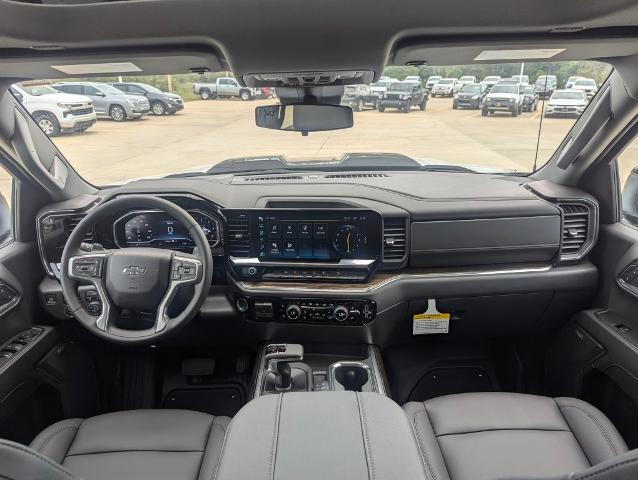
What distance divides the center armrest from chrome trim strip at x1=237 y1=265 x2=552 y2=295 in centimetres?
109

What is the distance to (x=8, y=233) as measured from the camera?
272 cm

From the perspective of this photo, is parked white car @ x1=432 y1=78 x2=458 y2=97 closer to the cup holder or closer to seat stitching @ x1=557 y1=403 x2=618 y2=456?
the cup holder

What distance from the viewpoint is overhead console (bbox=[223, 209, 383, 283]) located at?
102 inches

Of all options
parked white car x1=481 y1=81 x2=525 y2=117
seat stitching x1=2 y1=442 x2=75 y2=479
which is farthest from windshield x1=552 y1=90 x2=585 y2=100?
seat stitching x1=2 y1=442 x2=75 y2=479

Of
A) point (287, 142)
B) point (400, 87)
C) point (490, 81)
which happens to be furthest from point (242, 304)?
point (490, 81)

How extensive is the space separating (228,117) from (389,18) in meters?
1.70

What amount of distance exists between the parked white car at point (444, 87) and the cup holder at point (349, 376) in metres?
1.42

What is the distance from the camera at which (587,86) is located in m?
2.34

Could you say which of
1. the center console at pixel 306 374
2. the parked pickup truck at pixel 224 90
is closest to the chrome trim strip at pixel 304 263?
the center console at pixel 306 374

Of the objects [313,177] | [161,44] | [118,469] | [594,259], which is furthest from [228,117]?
[594,259]

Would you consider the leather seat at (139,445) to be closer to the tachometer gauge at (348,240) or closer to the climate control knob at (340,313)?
the climate control knob at (340,313)

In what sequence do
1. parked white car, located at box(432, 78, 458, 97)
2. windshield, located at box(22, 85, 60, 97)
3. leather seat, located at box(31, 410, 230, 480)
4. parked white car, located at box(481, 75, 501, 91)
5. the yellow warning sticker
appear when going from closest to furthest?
leather seat, located at box(31, 410, 230, 480) → parked white car, located at box(481, 75, 501, 91) → windshield, located at box(22, 85, 60, 97) → parked white car, located at box(432, 78, 458, 97) → the yellow warning sticker

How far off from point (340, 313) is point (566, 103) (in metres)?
1.52

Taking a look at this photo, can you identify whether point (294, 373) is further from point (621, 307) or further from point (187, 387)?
point (621, 307)
